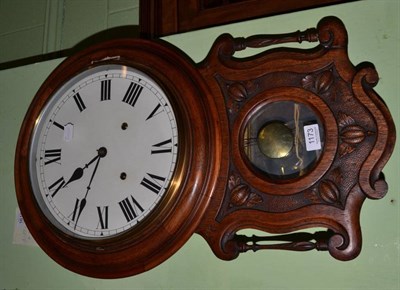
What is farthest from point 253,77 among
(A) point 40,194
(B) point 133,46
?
(A) point 40,194

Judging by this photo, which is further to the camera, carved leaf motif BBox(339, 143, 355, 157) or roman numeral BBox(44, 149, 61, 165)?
roman numeral BBox(44, 149, 61, 165)

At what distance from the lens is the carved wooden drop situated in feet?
2.51

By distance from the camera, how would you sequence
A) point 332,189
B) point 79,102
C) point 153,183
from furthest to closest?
point 79,102 → point 153,183 → point 332,189

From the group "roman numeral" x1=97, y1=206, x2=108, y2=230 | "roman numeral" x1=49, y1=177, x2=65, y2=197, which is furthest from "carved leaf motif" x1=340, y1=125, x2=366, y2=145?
"roman numeral" x1=49, y1=177, x2=65, y2=197

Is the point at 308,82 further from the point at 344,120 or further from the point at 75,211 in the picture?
the point at 75,211

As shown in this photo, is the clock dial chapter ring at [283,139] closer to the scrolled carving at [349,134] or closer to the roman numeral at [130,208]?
the scrolled carving at [349,134]

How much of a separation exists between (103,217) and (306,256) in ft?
1.34

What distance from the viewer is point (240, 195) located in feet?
2.74

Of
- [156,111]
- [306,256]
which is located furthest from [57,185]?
[306,256]

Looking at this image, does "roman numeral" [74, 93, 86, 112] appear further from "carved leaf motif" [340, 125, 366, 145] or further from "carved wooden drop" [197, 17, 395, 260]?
"carved leaf motif" [340, 125, 366, 145]

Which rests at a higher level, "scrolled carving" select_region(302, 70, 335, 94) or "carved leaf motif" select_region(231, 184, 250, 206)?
"scrolled carving" select_region(302, 70, 335, 94)

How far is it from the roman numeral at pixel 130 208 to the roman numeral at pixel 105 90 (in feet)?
0.76

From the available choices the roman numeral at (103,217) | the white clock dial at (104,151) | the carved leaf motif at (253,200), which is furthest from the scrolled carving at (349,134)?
the roman numeral at (103,217)

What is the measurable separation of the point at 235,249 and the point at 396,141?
0.35m
